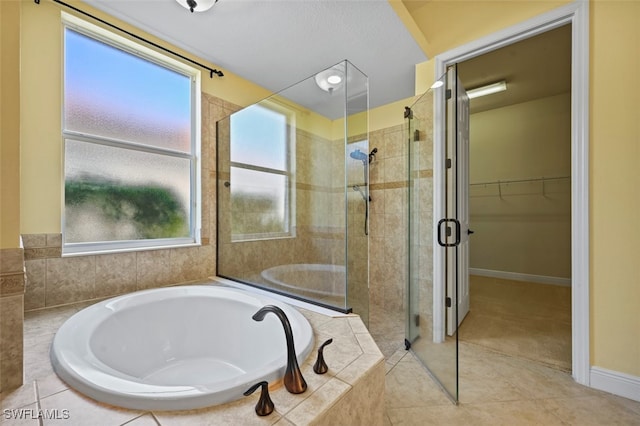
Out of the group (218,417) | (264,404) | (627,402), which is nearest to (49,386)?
(218,417)

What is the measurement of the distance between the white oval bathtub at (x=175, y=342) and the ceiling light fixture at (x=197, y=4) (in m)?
1.76

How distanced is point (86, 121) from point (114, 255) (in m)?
0.89

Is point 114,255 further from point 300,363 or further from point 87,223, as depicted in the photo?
point 300,363

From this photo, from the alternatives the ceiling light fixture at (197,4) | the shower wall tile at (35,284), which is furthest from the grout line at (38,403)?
the ceiling light fixture at (197,4)

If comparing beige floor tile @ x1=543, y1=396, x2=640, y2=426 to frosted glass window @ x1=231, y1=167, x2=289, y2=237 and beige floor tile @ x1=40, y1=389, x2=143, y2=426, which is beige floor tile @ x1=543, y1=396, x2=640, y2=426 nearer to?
beige floor tile @ x1=40, y1=389, x2=143, y2=426

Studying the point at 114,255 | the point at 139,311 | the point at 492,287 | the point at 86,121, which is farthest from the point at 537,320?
the point at 86,121

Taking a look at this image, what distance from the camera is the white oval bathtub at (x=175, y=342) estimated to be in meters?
0.89

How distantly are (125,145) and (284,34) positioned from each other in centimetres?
137

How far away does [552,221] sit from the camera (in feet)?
12.2

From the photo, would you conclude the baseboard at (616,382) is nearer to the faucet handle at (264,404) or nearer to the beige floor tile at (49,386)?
the faucet handle at (264,404)

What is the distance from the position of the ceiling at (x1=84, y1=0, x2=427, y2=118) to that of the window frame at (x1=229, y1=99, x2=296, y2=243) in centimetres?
36

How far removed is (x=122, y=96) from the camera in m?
1.87

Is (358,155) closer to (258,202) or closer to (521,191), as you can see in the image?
(258,202)

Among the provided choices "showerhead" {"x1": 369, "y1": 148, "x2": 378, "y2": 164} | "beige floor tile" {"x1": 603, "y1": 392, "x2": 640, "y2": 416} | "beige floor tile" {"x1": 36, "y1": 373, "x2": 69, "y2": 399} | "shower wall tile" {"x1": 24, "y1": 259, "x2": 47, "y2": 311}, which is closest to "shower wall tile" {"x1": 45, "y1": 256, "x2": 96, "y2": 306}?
"shower wall tile" {"x1": 24, "y1": 259, "x2": 47, "y2": 311}
